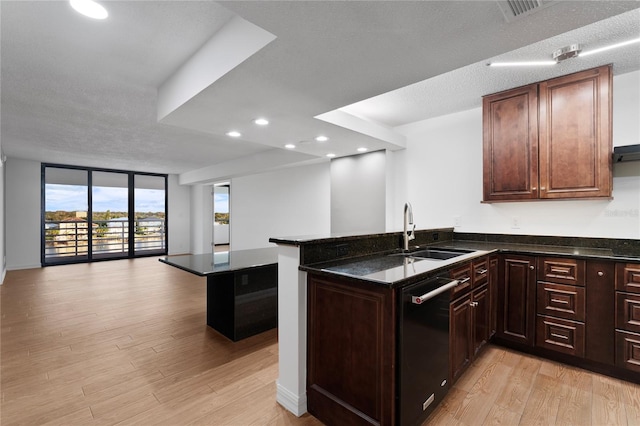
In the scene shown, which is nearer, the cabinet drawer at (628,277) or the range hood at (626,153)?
the cabinet drawer at (628,277)

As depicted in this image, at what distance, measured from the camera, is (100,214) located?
7.73 meters

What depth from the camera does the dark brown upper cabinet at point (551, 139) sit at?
2462 mm

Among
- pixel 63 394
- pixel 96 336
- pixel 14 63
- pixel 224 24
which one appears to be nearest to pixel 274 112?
pixel 224 24

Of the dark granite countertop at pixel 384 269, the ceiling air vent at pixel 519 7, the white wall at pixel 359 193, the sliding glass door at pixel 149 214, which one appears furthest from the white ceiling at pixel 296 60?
the sliding glass door at pixel 149 214

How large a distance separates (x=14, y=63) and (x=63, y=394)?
260 cm

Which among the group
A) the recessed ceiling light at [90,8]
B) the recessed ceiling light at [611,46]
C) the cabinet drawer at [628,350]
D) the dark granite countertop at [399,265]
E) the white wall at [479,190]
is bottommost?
the cabinet drawer at [628,350]

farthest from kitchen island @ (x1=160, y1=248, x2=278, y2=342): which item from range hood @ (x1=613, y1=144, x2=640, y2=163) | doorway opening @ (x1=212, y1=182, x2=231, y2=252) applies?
doorway opening @ (x1=212, y1=182, x2=231, y2=252)

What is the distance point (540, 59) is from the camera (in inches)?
93.7

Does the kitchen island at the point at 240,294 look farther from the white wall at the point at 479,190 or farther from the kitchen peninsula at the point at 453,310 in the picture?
the white wall at the point at 479,190

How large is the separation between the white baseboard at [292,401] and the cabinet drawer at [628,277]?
2466 mm

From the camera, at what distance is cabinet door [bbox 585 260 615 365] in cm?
221

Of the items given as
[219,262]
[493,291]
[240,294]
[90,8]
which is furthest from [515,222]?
[90,8]

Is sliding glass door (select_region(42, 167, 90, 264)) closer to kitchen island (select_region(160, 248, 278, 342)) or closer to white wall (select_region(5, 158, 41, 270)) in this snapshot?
white wall (select_region(5, 158, 41, 270))

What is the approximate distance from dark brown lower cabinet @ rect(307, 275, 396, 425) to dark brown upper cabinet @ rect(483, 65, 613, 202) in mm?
2248
